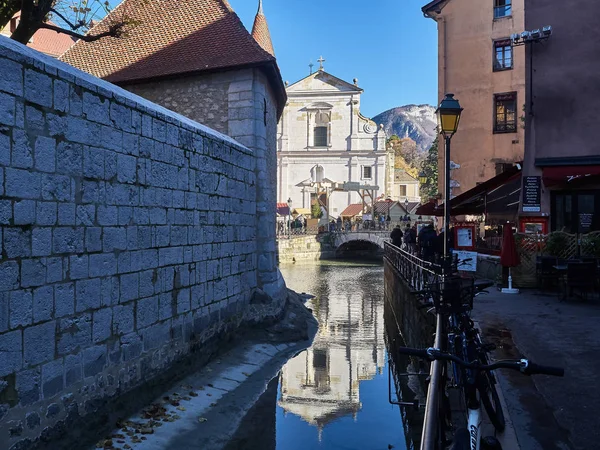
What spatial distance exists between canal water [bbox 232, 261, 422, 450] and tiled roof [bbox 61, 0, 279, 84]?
5.64m

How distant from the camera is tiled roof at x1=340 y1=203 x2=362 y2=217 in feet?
160

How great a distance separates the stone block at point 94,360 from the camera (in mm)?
5452

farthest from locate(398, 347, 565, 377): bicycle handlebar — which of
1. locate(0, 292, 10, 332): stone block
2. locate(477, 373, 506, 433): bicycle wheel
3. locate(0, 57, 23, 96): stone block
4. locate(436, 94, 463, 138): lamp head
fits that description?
A: locate(436, 94, 463, 138): lamp head

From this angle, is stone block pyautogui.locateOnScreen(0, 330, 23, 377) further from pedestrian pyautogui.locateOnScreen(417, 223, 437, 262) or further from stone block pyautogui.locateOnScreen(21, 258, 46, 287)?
pedestrian pyautogui.locateOnScreen(417, 223, 437, 262)

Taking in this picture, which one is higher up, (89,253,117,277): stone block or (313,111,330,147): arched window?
(313,111,330,147): arched window

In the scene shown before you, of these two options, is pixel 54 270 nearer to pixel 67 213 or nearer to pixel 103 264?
pixel 67 213

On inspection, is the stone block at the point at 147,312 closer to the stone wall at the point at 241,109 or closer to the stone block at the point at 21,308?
the stone block at the point at 21,308

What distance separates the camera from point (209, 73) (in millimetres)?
11195

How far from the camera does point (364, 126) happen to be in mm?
49625

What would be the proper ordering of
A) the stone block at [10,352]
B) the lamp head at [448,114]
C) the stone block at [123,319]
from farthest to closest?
the lamp head at [448,114] < the stone block at [123,319] < the stone block at [10,352]

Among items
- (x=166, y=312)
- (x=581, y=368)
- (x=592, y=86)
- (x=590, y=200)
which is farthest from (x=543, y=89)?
(x=166, y=312)

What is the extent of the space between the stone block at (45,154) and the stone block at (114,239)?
1018 millimetres

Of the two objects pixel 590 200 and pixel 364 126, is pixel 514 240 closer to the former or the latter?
pixel 590 200

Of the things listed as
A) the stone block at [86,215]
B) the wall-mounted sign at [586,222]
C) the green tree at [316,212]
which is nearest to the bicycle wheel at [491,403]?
the stone block at [86,215]
